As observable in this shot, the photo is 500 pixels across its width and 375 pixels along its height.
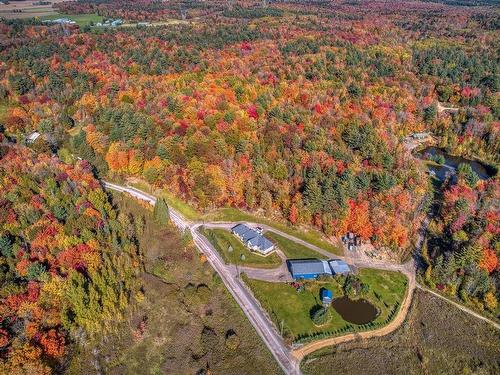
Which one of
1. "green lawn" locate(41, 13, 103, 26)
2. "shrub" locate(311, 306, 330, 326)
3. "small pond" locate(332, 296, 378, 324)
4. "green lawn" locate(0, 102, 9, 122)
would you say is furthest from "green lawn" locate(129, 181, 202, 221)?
"green lawn" locate(41, 13, 103, 26)

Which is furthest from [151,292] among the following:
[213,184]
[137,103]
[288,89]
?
[288,89]

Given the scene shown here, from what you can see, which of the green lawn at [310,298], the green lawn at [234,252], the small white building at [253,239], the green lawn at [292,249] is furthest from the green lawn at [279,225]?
the green lawn at [310,298]

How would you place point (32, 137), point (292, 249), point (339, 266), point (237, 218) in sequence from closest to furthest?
point (339, 266), point (292, 249), point (237, 218), point (32, 137)

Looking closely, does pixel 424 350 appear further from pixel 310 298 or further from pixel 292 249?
pixel 292 249

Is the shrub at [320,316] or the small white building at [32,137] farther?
the small white building at [32,137]

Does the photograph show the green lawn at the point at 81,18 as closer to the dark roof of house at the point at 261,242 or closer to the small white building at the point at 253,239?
the small white building at the point at 253,239

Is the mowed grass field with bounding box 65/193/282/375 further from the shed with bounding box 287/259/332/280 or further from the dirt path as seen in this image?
the dirt path

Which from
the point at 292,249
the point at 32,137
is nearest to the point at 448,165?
the point at 292,249
